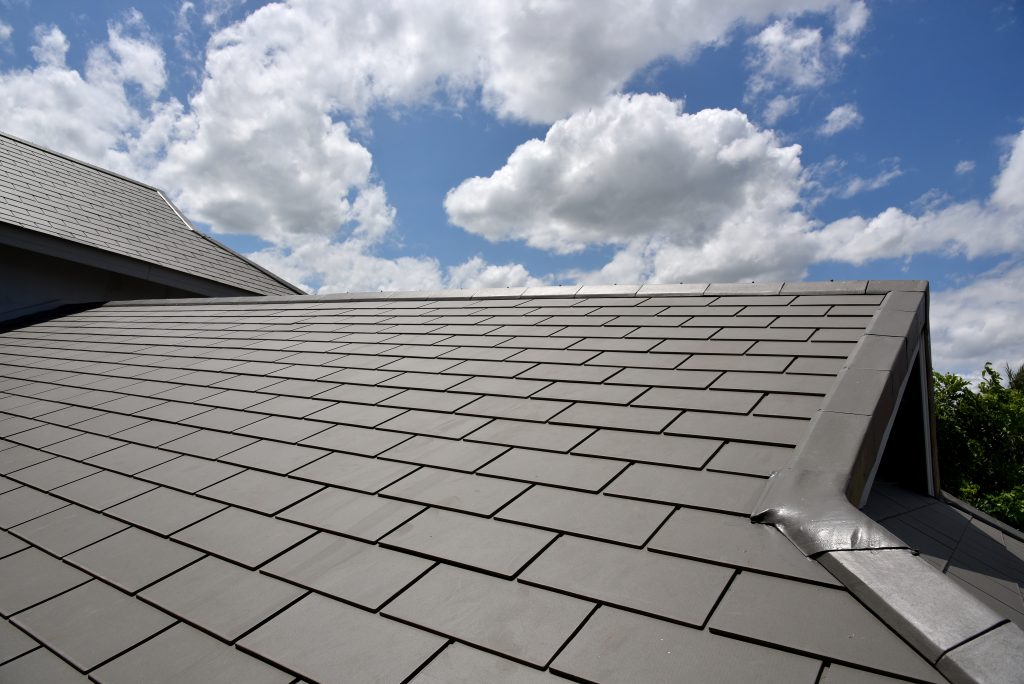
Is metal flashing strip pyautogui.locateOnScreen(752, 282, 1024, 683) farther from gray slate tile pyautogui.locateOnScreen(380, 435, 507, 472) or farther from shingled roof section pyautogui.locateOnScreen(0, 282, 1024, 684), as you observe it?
gray slate tile pyautogui.locateOnScreen(380, 435, 507, 472)

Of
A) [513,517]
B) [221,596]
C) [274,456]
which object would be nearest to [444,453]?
[513,517]

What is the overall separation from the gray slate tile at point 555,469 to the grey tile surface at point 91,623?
129 centimetres

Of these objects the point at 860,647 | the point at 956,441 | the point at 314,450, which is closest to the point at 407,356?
the point at 314,450

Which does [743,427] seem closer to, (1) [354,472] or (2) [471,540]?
(2) [471,540]

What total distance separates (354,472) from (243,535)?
1.78 ft

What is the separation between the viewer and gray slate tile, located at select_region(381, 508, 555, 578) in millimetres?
2008

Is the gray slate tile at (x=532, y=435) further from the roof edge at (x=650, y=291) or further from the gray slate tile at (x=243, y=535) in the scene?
the roof edge at (x=650, y=291)

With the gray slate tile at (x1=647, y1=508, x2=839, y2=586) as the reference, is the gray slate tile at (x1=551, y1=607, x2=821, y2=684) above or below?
below

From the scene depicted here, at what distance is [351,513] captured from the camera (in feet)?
8.14

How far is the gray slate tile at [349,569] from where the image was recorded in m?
1.96

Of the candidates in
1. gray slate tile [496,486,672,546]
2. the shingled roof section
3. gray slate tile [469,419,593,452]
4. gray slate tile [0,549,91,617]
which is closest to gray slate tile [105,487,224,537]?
the shingled roof section

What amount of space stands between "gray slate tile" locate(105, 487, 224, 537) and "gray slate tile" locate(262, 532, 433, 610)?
2.28 feet

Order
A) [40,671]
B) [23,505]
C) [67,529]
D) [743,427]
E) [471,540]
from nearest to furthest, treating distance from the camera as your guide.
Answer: [40,671] → [471,540] → [743,427] → [67,529] → [23,505]

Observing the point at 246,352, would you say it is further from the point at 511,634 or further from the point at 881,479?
the point at 881,479
